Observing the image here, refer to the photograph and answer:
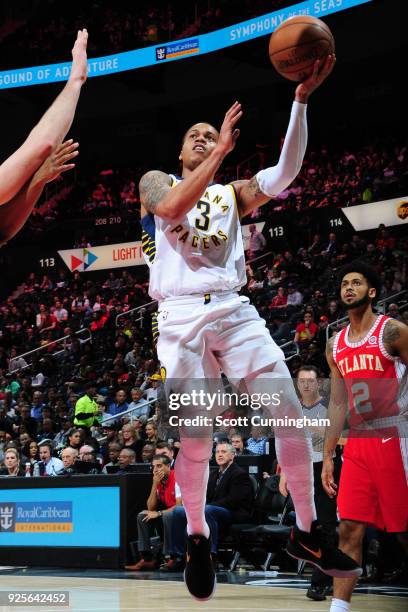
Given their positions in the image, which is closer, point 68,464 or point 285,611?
point 285,611

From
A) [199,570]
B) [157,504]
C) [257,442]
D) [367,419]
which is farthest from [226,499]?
[199,570]

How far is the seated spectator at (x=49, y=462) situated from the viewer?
1128cm

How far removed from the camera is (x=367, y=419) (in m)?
5.72

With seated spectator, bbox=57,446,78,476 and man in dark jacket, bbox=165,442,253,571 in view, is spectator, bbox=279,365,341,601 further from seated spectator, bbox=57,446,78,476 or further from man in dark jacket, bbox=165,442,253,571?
seated spectator, bbox=57,446,78,476

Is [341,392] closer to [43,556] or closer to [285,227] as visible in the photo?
[43,556]

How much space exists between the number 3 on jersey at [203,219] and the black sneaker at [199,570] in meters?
1.72

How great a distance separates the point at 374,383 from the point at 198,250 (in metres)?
1.57

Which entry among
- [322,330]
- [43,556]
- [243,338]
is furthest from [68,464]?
[243,338]

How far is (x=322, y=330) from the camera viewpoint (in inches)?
536

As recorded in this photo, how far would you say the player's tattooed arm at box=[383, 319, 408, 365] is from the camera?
566 cm

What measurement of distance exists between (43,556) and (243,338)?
6699mm

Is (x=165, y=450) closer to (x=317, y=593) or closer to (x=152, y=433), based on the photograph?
(x=152, y=433)

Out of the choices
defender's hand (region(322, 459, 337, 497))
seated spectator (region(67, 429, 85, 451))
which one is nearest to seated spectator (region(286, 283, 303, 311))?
seated spectator (region(67, 429, 85, 451))

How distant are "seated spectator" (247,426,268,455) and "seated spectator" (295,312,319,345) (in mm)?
3362
